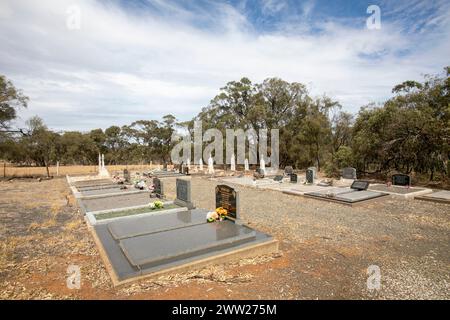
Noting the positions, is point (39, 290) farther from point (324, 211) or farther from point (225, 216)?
point (324, 211)

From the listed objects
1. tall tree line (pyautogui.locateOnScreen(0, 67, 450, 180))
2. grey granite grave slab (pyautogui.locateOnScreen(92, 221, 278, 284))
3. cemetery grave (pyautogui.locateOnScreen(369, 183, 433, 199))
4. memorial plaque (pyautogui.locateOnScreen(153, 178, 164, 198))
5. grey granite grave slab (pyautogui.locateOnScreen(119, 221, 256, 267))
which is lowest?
grey granite grave slab (pyautogui.locateOnScreen(92, 221, 278, 284))

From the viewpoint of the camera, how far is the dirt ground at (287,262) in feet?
13.4

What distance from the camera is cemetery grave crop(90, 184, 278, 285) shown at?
474 cm

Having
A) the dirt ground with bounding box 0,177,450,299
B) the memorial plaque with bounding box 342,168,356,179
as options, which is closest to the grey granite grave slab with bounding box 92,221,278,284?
the dirt ground with bounding box 0,177,450,299

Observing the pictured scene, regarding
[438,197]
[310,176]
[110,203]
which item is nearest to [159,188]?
[110,203]

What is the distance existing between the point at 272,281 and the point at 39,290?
363 centimetres

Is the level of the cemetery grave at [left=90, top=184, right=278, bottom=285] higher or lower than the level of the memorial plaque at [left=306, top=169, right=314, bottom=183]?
lower

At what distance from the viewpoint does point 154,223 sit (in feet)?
23.6

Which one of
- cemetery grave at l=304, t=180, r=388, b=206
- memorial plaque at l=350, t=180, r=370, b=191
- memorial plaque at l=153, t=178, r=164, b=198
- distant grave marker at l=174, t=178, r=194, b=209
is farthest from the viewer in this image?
memorial plaque at l=350, t=180, r=370, b=191

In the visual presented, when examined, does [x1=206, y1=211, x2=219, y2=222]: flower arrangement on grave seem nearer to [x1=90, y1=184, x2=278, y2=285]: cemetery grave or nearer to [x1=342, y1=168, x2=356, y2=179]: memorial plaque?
[x1=90, y1=184, x2=278, y2=285]: cemetery grave

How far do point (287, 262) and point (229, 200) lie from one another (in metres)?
2.69

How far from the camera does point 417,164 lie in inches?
682

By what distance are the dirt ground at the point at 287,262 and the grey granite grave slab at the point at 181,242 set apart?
0.50 metres

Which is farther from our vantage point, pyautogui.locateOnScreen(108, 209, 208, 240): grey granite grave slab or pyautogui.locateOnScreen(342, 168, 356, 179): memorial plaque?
pyautogui.locateOnScreen(342, 168, 356, 179): memorial plaque
